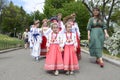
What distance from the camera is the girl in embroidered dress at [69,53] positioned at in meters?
10.5

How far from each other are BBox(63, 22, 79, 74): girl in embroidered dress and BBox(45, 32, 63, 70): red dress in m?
0.19

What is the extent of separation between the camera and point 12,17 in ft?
316

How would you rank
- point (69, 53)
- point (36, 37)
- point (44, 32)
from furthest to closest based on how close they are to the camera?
1. point (36, 37)
2. point (44, 32)
3. point (69, 53)

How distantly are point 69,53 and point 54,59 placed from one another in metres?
0.56

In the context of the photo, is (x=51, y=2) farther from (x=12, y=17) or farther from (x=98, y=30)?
(x=98, y=30)

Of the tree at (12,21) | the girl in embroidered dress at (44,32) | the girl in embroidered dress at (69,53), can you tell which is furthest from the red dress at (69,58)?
the tree at (12,21)

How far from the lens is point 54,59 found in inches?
412

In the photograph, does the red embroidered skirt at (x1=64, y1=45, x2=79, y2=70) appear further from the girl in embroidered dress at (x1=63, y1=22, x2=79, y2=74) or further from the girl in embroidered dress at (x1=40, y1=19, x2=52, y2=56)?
the girl in embroidered dress at (x1=40, y1=19, x2=52, y2=56)

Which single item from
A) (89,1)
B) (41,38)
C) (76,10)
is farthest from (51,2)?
(41,38)

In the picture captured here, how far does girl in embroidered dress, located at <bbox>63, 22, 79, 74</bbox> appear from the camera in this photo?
10504 millimetres

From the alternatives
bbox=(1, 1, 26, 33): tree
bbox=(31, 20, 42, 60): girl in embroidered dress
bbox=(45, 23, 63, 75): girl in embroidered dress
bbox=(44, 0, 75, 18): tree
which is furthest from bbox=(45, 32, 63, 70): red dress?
bbox=(1, 1, 26, 33): tree

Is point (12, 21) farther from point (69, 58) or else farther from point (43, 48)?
point (69, 58)

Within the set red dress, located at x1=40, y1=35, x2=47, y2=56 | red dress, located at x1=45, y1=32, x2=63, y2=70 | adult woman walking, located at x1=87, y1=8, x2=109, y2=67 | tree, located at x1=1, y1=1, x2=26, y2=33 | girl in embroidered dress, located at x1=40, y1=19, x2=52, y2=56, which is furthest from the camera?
tree, located at x1=1, y1=1, x2=26, y2=33

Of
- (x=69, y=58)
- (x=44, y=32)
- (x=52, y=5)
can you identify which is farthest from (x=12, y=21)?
(x=69, y=58)
